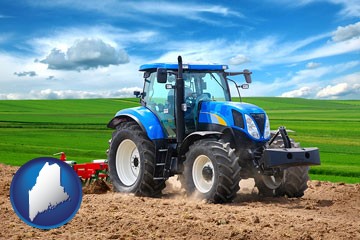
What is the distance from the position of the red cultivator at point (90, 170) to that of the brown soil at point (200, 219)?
869 millimetres

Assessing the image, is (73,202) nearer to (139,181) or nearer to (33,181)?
(33,181)

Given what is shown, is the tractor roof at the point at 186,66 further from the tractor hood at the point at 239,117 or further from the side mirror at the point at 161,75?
the tractor hood at the point at 239,117

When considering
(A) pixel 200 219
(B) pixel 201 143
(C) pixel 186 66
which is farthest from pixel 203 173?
(A) pixel 200 219

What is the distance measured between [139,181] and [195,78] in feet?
7.98

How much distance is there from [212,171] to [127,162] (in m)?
2.68

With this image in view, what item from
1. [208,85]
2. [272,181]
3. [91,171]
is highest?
[208,85]

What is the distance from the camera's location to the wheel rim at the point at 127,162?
38.9ft

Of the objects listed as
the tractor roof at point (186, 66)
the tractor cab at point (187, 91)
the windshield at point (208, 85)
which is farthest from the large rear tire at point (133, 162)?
the windshield at point (208, 85)

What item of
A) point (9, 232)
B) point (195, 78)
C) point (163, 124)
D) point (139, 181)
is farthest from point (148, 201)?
point (9, 232)

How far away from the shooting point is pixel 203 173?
400 inches

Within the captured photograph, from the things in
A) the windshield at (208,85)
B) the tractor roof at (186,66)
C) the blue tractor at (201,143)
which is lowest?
the blue tractor at (201,143)

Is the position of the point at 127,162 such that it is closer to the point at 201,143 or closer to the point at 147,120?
the point at 147,120

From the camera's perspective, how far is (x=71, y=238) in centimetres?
670

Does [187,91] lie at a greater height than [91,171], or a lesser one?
greater
